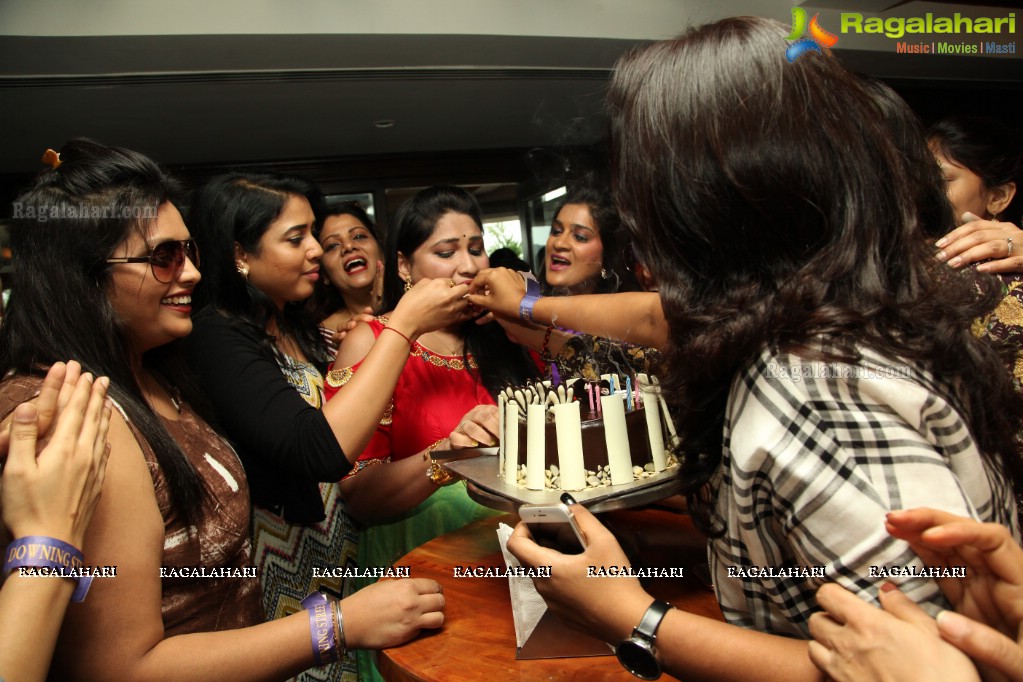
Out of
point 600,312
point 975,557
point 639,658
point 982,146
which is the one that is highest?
point 982,146

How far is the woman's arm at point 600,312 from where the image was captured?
1762mm

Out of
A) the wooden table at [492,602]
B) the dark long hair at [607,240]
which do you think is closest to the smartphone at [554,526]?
the wooden table at [492,602]

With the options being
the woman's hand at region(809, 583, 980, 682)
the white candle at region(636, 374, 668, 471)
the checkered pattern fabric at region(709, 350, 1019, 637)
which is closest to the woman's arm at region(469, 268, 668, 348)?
the white candle at region(636, 374, 668, 471)

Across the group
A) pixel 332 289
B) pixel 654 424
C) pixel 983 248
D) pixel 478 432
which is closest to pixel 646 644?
pixel 654 424

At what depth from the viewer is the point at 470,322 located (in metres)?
2.85

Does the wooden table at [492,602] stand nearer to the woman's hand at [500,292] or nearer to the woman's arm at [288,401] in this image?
the woman's arm at [288,401]

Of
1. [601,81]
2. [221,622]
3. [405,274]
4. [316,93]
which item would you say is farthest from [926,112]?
[221,622]

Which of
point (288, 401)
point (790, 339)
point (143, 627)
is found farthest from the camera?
point (288, 401)

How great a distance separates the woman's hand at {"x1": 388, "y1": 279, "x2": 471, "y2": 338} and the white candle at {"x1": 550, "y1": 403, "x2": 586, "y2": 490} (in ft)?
2.41

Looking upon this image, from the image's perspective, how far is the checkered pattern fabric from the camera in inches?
34.8

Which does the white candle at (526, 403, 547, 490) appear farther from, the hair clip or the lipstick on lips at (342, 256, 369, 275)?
the lipstick on lips at (342, 256, 369, 275)

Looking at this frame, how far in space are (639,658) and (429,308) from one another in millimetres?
1374

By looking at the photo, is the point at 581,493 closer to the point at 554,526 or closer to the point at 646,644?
the point at 554,526

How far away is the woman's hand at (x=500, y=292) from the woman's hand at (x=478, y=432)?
0.34m
